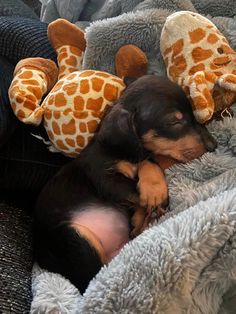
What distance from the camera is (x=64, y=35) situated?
1.84 metres

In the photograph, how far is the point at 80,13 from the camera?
7.88ft

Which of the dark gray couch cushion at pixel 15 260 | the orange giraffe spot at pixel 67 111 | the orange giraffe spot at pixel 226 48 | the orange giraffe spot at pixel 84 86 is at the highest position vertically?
the orange giraffe spot at pixel 226 48

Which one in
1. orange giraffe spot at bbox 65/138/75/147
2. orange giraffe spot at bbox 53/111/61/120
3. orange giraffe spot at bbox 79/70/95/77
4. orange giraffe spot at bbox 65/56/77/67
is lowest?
orange giraffe spot at bbox 65/138/75/147

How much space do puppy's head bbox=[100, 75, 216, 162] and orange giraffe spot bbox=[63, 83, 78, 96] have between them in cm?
13

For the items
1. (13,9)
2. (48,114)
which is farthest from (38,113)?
(13,9)

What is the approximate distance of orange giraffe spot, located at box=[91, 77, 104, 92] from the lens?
1.64m

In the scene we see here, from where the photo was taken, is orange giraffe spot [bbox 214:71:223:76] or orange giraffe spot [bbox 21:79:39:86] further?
orange giraffe spot [bbox 21:79:39:86]

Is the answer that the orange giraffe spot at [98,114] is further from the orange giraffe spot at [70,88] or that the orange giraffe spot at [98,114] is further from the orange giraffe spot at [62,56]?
the orange giraffe spot at [62,56]

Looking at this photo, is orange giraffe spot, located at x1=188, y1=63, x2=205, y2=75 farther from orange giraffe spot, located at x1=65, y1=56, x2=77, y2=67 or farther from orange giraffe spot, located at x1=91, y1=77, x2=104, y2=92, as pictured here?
orange giraffe spot, located at x1=65, y1=56, x2=77, y2=67

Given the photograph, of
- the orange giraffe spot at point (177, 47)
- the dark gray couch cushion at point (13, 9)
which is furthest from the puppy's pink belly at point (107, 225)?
the dark gray couch cushion at point (13, 9)

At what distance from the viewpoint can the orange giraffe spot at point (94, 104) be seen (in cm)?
163

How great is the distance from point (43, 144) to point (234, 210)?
2.87 ft

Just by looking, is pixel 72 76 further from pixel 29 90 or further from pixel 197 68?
pixel 197 68

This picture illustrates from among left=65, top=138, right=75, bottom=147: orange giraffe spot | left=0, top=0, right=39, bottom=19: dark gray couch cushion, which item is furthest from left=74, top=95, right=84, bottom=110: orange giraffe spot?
left=0, top=0, right=39, bottom=19: dark gray couch cushion
